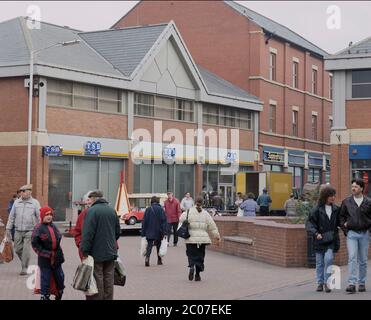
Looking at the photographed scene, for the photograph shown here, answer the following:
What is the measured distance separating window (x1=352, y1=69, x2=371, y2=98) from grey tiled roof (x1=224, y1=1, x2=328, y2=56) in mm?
17214

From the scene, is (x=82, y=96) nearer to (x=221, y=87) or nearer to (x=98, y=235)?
(x=221, y=87)

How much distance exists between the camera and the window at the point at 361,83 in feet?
114

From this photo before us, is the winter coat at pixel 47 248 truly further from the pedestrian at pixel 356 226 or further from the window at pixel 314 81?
the window at pixel 314 81

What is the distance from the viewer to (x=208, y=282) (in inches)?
571

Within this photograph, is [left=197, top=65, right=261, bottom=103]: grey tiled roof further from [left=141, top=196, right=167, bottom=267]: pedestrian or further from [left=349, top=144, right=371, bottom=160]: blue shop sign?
[left=141, top=196, right=167, bottom=267]: pedestrian

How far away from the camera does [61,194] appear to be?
36344mm

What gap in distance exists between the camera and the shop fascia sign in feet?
168

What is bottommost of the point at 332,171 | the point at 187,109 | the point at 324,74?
the point at 332,171

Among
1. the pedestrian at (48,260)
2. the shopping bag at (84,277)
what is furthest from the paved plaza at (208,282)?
the shopping bag at (84,277)

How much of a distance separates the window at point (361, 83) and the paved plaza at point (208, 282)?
1756 cm
